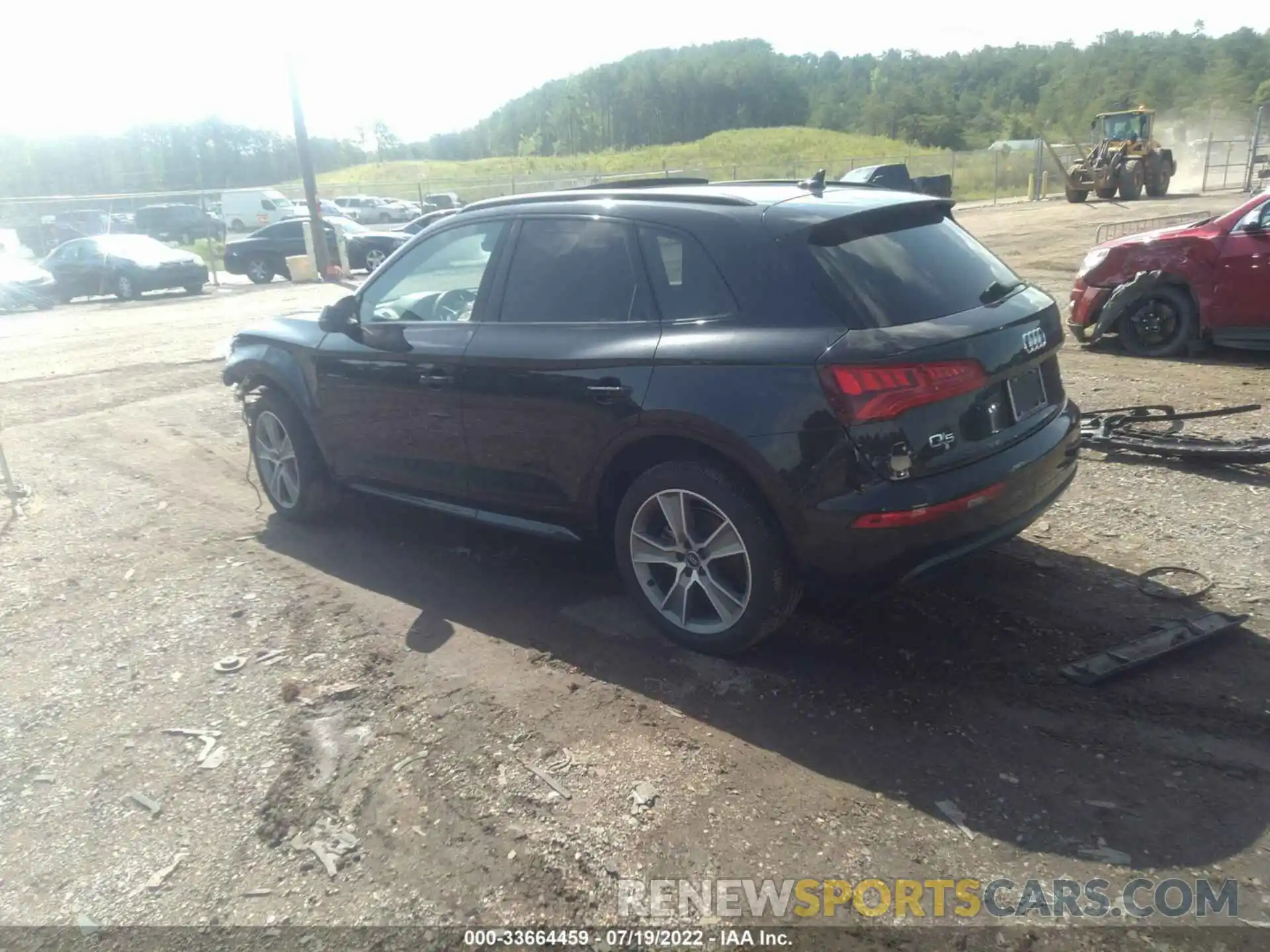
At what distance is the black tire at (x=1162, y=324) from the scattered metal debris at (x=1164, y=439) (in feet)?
8.06

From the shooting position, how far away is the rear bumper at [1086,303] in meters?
9.63

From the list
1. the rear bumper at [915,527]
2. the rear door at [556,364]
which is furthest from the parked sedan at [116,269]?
the rear bumper at [915,527]

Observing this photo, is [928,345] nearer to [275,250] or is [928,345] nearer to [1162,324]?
[1162,324]

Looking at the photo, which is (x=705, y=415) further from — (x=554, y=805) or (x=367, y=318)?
(x=367, y=318)

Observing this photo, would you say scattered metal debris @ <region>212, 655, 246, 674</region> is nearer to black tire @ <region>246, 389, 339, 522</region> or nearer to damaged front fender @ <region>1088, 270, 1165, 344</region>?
black tire @ <region>246, 389, 339, 522</region>

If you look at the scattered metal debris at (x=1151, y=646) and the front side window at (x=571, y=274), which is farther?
the front side window at (x=571, y=274)

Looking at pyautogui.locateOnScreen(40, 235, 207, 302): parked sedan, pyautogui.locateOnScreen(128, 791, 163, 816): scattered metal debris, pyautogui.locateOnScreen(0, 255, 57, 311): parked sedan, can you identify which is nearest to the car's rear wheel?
pyautogui.locateOnScreen(40, 235, 207, 302): parked sedan

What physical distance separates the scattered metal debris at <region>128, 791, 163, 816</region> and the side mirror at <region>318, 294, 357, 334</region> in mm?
2643

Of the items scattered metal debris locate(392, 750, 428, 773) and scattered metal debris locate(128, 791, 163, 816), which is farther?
scattered metal debris locate(392, 750, 428, 773)

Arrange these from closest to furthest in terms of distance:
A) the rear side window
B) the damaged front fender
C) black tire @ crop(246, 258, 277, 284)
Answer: the rear side window → the damaged front fender → black tire @ crop(246, 258, 277, 284)

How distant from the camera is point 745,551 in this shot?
3838 millimetres

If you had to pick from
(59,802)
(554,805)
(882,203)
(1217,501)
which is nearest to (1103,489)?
(1217,501)

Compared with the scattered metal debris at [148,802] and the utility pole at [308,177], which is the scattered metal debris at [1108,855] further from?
the utility pole at [308,177]

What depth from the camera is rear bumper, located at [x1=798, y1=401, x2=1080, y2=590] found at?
11.5 feet
